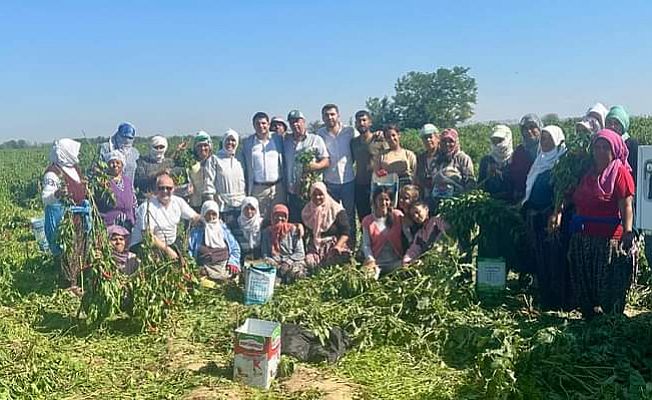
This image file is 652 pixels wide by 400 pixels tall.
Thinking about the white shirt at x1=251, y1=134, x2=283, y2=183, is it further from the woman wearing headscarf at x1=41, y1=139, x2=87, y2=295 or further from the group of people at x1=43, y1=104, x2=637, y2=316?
the woman wearing headscarf at x1=41, y1=139, x2=87, y2=295

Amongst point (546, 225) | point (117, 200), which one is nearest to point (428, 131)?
point (546, 225)

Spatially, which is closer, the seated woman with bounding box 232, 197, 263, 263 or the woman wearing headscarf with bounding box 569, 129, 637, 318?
the woman wearing headscarf with bounding box 569, 129, 637, 318

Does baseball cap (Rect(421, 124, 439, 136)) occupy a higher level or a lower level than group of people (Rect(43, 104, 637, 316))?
higher

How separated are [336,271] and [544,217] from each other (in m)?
1.80

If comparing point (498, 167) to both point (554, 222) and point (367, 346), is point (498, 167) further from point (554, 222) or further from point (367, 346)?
point (367, 346)

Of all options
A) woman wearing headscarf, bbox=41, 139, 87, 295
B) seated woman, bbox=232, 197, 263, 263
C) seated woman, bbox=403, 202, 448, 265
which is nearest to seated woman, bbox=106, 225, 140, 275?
woman wearing headscarf, bbox=41, 139, 87, 295

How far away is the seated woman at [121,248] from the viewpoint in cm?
596

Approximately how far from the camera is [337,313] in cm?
500

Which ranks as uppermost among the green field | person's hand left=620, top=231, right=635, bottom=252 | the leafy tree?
the leafy tree

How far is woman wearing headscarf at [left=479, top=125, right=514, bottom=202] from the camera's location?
592 centimetres

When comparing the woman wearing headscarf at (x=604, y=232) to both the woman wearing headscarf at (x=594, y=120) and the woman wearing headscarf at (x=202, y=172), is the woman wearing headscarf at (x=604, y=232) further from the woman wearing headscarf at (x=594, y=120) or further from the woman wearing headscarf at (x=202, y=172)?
the woman wearing headscarf at (x=202, y=172)

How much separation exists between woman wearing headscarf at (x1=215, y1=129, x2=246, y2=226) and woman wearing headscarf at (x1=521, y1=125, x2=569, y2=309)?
2841 millimetres

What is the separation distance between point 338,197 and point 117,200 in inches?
86.2

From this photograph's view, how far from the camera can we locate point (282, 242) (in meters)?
6.49
